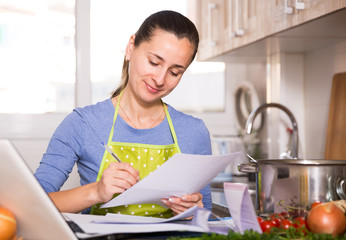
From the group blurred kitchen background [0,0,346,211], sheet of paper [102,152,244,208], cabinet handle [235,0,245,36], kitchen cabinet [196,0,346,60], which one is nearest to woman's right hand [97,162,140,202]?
sheet of paper [102,152,244,208]

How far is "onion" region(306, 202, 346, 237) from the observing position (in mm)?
896

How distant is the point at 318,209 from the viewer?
927 mm

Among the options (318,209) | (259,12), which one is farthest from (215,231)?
(259,12)

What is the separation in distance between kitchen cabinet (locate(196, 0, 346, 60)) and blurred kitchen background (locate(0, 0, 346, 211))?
A: 11 mm

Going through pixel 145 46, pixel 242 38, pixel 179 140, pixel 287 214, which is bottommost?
pixel 287 214

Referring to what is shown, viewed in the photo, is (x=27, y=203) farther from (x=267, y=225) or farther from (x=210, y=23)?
(x=210, y=23)

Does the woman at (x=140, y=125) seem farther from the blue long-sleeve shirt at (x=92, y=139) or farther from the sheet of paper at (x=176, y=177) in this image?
the sheet of paper at (x=176, y=177)

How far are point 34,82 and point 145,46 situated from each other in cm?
182

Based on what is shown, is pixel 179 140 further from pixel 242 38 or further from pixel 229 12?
pixel 229 12

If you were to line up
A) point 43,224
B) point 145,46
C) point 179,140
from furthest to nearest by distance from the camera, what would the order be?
point 179,140
point 145,46
point 43,224

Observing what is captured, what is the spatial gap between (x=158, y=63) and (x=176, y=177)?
1.62 ft

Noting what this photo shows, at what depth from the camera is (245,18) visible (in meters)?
2.61

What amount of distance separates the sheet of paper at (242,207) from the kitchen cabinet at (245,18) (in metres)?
0.98

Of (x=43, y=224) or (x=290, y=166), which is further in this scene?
(x=290, y=166)
